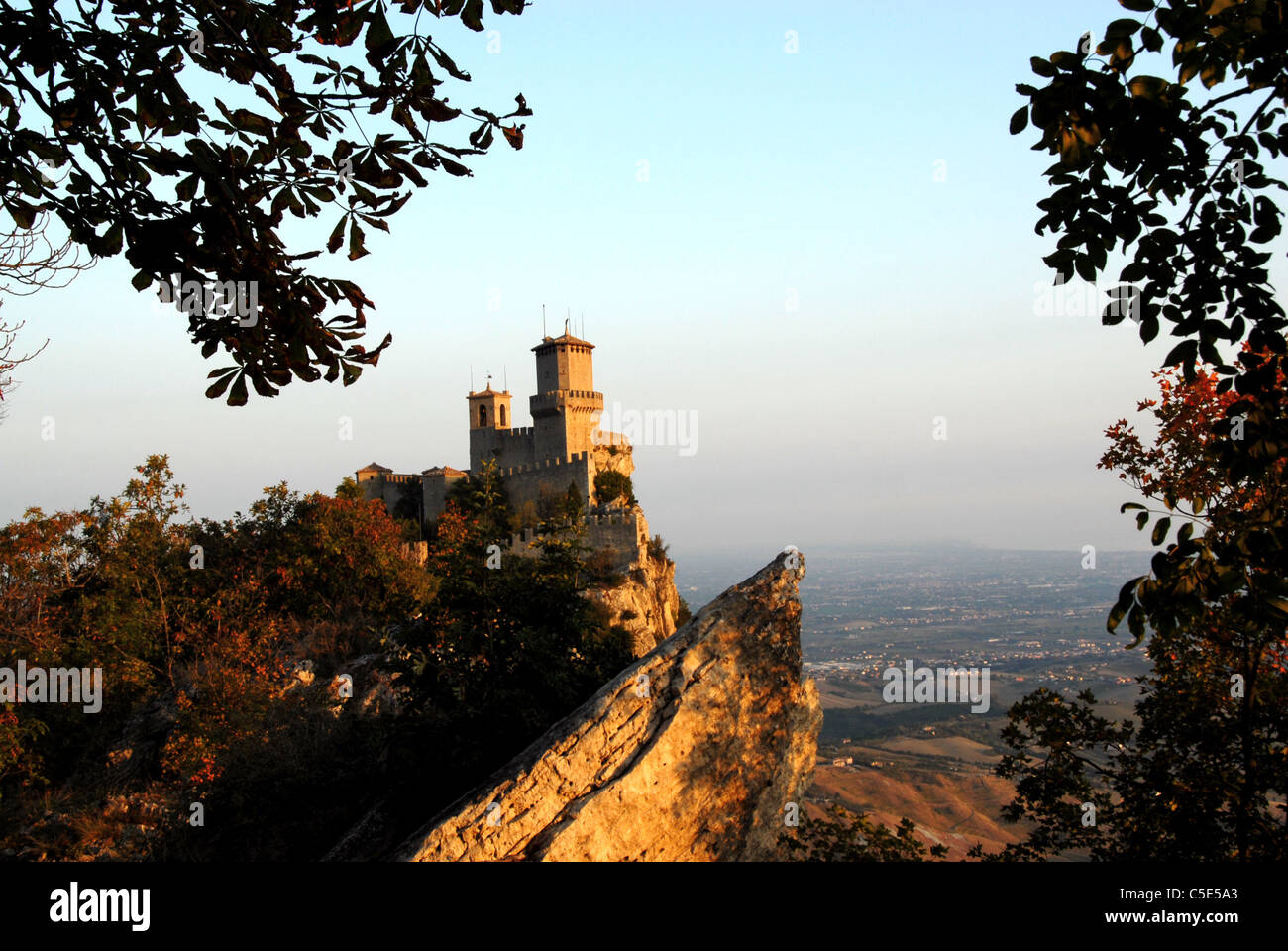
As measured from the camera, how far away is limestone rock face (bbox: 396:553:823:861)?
9055mm

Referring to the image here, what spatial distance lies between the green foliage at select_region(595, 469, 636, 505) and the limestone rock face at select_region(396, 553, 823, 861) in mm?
27904

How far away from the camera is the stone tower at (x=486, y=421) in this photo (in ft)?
147

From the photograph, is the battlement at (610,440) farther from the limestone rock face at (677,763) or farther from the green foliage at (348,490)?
the limestone rock face at (677,763)

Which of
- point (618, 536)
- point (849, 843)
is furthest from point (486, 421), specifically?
point (849, 843)

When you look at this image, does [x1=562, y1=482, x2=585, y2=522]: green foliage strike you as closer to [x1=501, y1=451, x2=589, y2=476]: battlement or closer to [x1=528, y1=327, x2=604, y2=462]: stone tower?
[x1=501, y1=451, x2=589, y2=476]: battlement

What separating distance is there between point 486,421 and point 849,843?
120 ft

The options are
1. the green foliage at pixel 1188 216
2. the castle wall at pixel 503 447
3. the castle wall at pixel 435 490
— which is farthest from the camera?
the castle wall at pixel 503 447

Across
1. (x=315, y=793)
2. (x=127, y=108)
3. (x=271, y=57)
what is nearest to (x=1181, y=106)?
(x=271, y=57)

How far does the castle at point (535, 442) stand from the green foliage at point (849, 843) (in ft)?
94.9

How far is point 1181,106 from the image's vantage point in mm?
4191

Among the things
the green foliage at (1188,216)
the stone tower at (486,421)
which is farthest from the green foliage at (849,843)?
the stone tower at (486,421)

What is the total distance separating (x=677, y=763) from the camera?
995 centimetres
